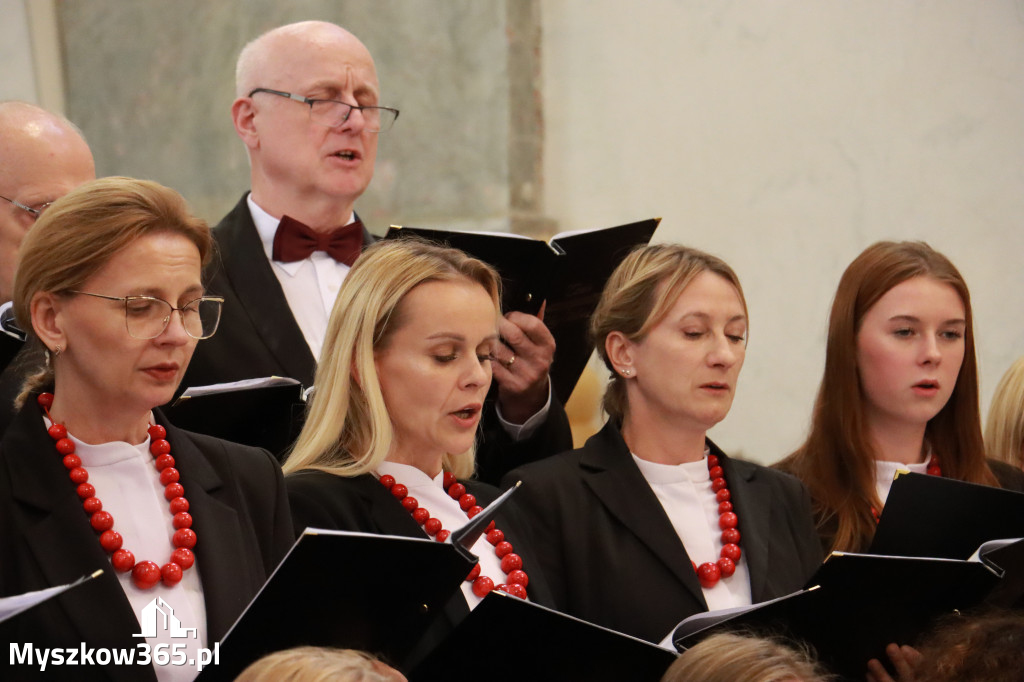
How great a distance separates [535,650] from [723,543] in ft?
2.83

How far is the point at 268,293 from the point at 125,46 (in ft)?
9.25

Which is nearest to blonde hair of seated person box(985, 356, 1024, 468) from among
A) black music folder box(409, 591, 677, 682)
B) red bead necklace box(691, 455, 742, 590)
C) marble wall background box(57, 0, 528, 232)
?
red bead necklace box(691, 455, 742, 590)

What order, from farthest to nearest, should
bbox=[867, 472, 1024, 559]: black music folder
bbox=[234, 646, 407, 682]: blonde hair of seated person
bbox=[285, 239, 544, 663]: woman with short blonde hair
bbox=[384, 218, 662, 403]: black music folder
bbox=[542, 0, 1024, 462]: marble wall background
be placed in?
bbox=[542, 0, 1024, 462]: marble wall background → bbox=[384, 218, 662, 403]: black music folder → bbox=[867, 472, 1024, 559]: black music folder → bbox=[285, 239, 544, 663]: woman with short blonde hair → bbox=[234, 646, 407, 682]: blonde hair of seated person

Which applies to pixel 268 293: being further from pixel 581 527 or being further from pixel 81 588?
pixel 81 588

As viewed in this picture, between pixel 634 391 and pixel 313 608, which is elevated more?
pixel 634 391

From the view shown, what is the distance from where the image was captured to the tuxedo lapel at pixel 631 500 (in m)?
2.55

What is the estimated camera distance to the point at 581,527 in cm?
259

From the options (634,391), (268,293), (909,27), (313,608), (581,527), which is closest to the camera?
(313,608)

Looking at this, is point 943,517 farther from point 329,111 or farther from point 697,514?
point 329,111

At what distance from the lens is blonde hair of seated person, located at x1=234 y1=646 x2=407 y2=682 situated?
1590mm

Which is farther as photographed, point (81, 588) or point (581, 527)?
point (581, 527)

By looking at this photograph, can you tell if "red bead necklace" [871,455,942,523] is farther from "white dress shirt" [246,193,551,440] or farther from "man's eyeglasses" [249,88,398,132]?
"man's eyeglasses" [249,88,398,132]

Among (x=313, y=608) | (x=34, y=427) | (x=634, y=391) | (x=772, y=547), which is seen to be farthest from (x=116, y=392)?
(x=772, y=547)

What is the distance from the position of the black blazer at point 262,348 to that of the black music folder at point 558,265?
0.65 feet
